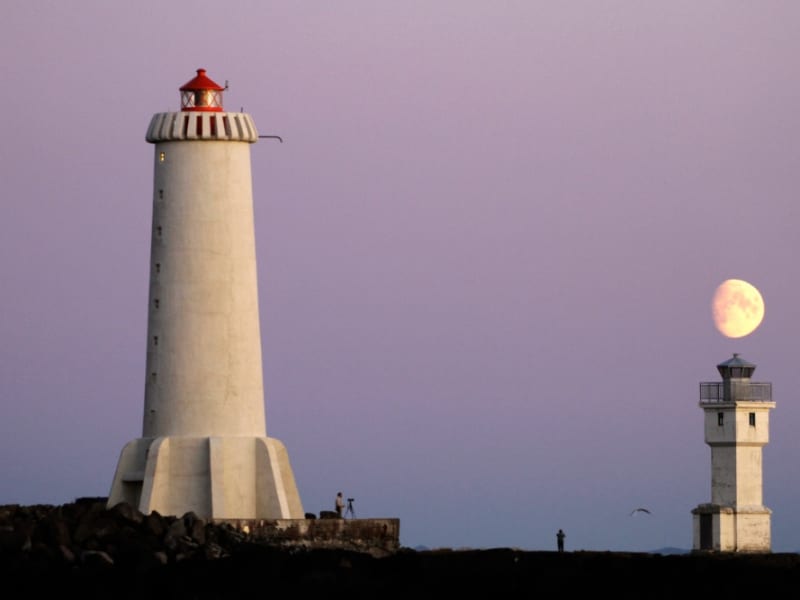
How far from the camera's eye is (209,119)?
39.2 m

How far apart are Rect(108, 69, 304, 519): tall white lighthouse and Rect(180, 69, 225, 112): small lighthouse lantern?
1.59ft

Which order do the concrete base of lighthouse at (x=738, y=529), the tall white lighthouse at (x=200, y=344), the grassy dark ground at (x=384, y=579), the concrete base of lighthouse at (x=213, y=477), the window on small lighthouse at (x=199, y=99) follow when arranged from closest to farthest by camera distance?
the grassy dark ground at (x=384, y=579) → the concrete base of lighthouse at (x=213, y=477) → the tall white lighthouse at (x=200, y=344) → the window on small lighthouse at (x=199, y=99) → the concrete base of lighthouse at (x=738, y=529)

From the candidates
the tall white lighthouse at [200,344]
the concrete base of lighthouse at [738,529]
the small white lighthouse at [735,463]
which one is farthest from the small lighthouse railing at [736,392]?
the tall white lighthouse at [200,344]

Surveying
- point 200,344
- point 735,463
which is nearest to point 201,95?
point 200,344

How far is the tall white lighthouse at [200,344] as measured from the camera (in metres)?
38.9

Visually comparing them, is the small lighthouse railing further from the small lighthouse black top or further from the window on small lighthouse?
the window on small lighthouse

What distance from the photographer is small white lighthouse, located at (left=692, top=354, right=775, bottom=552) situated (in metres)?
55.9

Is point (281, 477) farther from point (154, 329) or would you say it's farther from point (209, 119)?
point (209, 119)

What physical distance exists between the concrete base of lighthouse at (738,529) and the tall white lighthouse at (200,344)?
18615 mm

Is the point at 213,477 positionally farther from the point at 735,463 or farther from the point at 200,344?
the point at 735,463

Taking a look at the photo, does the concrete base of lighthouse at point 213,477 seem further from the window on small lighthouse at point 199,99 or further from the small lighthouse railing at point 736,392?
the small lighthouse railing at point 736,392

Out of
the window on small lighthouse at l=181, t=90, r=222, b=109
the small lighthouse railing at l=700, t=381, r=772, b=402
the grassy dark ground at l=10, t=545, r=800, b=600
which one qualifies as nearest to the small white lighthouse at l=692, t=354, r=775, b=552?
the small lighthouse railing at l=700, t=381, r=772, b=402

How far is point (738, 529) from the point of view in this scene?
5588cm

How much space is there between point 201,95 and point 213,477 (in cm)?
596
